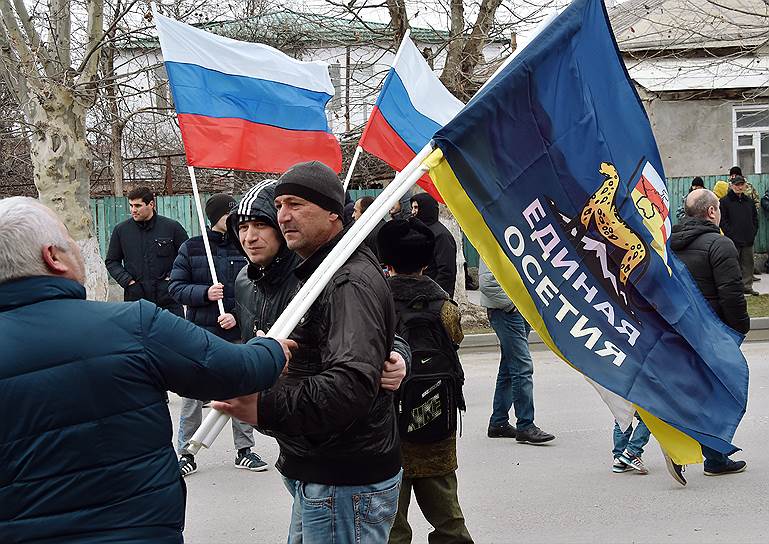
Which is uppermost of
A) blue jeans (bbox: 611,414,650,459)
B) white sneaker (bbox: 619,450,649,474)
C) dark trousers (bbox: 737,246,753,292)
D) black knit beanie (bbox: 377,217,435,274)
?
black knit beanie (bbox: 377,217,435,274)

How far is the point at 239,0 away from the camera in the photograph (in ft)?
69.8

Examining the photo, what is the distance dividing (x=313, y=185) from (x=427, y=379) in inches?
60.9

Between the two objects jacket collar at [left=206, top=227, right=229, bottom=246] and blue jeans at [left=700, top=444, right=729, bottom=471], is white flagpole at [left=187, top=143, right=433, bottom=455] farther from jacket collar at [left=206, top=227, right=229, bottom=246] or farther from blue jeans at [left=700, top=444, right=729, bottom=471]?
jacket collar at [left=206, top=227, right=229, bottom=246]

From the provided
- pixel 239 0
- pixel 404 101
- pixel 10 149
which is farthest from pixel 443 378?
pixel 10 149

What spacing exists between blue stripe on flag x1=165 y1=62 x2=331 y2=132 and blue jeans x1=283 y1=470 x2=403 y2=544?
3958 mm

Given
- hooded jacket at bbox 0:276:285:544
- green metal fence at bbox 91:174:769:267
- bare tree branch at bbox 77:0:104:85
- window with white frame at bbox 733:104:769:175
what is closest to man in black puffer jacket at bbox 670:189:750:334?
hooded jacket at bbox 0:276:285:544

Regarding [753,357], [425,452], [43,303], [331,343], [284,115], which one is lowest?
[753,357]

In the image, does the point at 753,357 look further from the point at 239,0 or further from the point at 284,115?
the point at 239,0

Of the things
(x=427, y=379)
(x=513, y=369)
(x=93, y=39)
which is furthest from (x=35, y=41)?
(x=427, y=379)

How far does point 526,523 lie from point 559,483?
81 cm

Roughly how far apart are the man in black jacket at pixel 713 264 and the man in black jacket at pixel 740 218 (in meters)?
10.4

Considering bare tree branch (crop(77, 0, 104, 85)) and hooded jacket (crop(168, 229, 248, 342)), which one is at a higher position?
bare tree branch (crop(77, 0, 104, 85))

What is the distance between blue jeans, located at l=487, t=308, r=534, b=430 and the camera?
24.5ft

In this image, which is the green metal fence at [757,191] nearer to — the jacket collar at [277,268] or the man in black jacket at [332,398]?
the jacket collar at [277,268]
